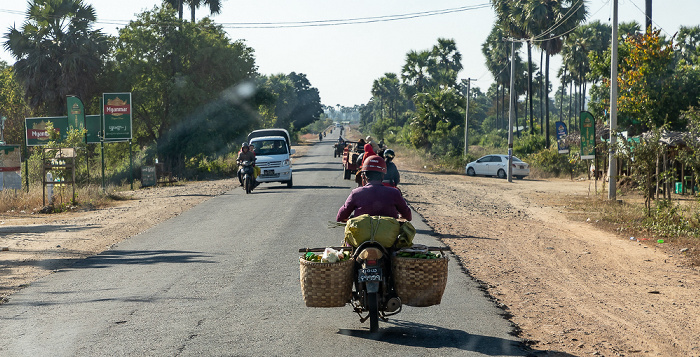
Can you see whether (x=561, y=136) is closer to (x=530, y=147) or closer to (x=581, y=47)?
(x=530, y=147)

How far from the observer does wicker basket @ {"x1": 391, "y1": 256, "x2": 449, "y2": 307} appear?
6.49 metres

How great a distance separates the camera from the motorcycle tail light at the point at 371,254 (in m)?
6.45

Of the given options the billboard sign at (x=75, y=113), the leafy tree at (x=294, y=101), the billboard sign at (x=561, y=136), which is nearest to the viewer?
the billboard sign at (x=75, y=113)

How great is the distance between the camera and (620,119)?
29766 millimetres

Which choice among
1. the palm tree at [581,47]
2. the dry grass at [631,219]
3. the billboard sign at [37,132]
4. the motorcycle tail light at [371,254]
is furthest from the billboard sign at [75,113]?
the palm tree at [581,47]

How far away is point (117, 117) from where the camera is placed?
1249 inches

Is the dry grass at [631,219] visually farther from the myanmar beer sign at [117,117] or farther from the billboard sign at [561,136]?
the myanmar beer sign at [117,117]

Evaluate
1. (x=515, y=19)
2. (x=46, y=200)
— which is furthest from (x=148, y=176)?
(x=515, y=19)

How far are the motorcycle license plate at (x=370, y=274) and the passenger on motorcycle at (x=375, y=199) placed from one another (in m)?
0.88

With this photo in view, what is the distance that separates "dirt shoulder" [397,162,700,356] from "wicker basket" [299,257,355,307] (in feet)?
6.19

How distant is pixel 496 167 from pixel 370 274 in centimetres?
3733

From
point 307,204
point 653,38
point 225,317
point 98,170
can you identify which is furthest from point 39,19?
point 225,317

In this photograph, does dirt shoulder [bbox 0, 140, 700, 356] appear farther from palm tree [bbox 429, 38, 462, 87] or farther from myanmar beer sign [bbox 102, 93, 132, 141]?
palm tree [bbox 429, 38, 462, 87]

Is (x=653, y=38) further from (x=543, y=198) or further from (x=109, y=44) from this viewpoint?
(x=109, y=44)
